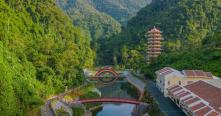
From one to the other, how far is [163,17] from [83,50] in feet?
73.6

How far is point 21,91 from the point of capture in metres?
31.3

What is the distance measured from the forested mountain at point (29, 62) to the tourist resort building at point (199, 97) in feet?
40.1

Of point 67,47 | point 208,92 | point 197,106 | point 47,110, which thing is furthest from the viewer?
point 67,47

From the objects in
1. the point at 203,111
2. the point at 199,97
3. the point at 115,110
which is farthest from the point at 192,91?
the point at 115,110

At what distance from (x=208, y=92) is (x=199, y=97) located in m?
1.23

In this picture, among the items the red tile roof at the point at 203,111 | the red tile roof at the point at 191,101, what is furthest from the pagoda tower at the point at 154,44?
the red tile roof at the point at 203,111

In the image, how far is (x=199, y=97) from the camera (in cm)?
2936

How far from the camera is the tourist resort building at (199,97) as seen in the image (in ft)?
83.8

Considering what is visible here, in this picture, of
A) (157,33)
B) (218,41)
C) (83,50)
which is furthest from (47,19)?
(218,41)

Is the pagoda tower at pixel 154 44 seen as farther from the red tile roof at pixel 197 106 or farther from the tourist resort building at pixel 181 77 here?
the red tile roof at pixel 197 106

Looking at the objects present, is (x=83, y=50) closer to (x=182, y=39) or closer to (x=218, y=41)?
(x=182, y=39)

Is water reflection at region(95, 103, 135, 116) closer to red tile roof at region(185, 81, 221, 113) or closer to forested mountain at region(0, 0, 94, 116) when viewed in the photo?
forested mountain at region(0, 0, 94, 116)

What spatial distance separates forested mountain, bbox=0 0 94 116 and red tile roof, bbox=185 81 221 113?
13527 millimetres

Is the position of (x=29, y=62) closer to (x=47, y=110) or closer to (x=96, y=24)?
(x=47, y=110)
